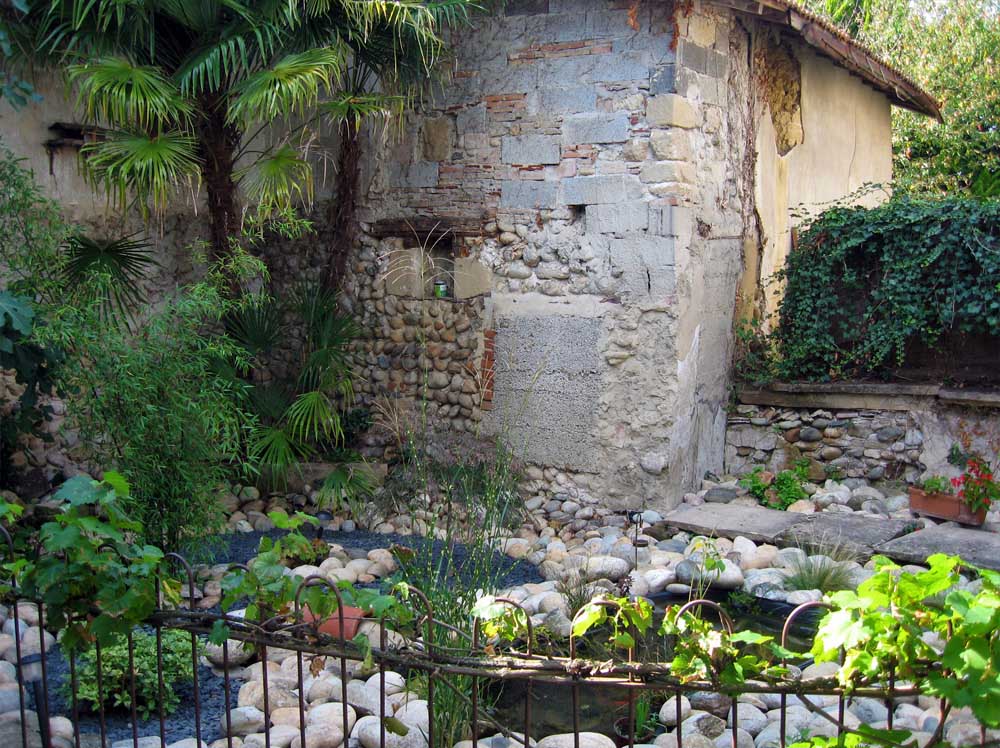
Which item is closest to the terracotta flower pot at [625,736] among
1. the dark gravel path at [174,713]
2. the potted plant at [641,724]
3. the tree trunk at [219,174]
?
the potted plant at [641,724]

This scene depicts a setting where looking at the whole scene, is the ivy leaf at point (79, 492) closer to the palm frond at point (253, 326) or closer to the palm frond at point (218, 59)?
the palm frond at point (218, 59)

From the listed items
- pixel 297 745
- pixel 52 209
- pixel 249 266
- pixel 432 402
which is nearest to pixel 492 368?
pixel 432 402

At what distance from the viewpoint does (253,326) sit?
7406 millimetres

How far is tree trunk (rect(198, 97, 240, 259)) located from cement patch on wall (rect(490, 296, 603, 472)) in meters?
2.03

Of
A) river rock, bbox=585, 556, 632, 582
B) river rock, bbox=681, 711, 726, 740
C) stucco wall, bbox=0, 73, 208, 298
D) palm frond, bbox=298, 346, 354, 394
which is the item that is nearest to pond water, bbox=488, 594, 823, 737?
river rock, bbox=681, 711, 726, 740

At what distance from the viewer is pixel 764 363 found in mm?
8023

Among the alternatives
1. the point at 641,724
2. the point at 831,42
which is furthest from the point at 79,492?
the point at 831,42

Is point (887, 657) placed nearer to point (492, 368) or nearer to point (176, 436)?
point (176, 436)

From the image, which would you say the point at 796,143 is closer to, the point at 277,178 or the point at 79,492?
the point at 277,178

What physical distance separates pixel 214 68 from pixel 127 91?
550 mm

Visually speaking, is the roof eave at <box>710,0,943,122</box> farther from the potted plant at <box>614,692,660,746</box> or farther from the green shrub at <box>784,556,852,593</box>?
the potted plant at <box>614,692,660,746</box>

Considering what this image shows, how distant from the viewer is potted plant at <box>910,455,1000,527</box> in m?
6.54

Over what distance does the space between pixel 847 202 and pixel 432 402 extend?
5.49 m

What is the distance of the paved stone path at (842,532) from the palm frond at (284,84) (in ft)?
12.1
